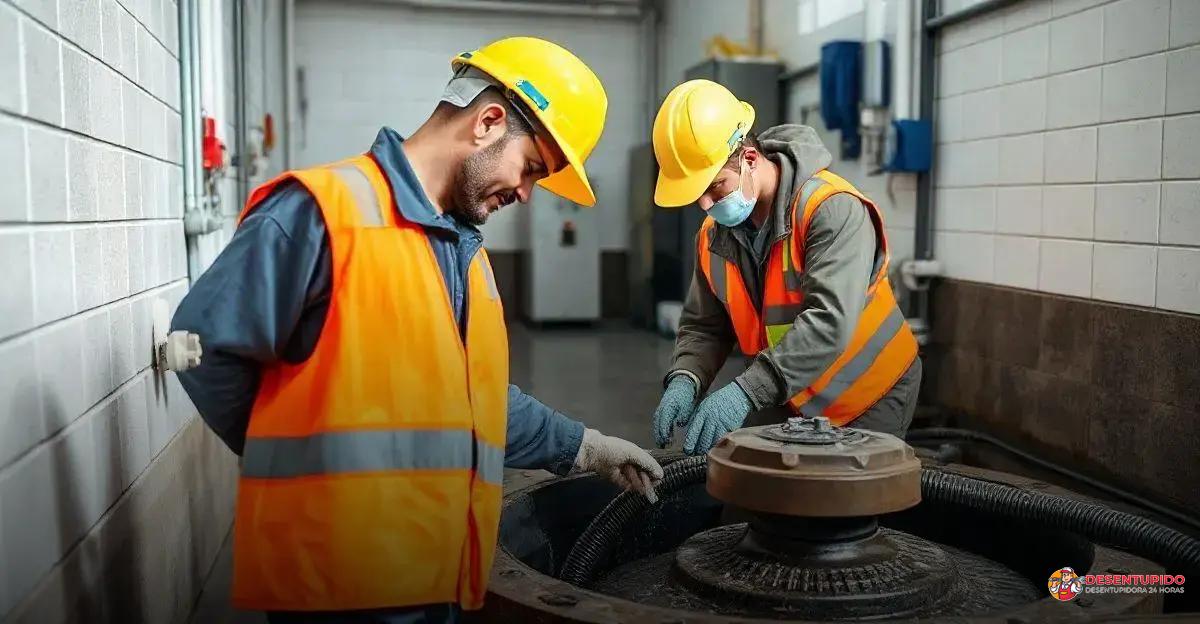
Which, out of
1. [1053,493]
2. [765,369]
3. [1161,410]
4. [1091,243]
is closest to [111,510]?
[765,369]

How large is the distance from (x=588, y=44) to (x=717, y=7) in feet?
6.71

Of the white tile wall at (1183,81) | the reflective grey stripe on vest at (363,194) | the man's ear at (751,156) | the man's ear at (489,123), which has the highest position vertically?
the white tile wall at (1183,81)

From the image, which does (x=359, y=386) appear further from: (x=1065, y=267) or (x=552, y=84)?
(x=1065, y=267)

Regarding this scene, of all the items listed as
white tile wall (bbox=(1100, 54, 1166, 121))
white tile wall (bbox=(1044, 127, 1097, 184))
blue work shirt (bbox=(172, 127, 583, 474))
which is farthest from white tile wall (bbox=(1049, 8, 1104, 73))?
blue work shirt (bbox=(172, 127, 583, 474))

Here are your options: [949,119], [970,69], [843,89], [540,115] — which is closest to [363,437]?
[540,115]

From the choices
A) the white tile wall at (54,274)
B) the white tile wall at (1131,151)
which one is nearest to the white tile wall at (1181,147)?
the white tile wall at (1131,151)

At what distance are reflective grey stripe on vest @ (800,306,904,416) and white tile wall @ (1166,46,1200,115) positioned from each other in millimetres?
1503

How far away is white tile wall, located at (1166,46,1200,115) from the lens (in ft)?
11.2

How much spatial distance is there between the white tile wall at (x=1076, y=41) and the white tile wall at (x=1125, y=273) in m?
0.77

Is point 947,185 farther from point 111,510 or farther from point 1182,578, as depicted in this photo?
point 111,510

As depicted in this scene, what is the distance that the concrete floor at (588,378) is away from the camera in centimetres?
344

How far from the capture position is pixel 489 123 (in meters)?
1.78

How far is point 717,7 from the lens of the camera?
8.80m

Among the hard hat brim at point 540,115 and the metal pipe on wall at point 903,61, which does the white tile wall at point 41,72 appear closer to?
the hard hat brim at point 540,115
